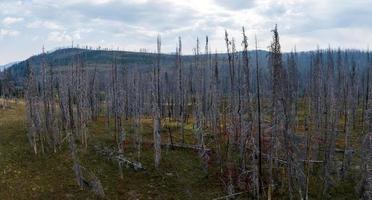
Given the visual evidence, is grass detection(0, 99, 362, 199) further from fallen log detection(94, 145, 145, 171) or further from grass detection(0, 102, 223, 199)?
fallen log detection(94, 145, 145, 171)

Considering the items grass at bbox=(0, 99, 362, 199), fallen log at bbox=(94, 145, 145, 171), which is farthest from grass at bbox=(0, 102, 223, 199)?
fallen log at bbox=(94, 145, 145, 171)

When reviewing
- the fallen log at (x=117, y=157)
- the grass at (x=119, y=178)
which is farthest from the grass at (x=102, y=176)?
the fallen log at (x=117, y=157)

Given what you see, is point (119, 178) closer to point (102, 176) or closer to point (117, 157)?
point (102, 176)

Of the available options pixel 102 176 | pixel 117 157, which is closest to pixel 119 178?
pixel 102 176

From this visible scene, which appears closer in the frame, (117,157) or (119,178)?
(119,178)

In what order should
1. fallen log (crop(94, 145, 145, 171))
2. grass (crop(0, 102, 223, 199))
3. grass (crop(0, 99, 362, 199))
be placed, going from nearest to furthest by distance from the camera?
grass (crop(0, 102, 223, 199)), grass (crop(0, 99, 362, 199)), fallen log (crop(94, 145, 145, 171))

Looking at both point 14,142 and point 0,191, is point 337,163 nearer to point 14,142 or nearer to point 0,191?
point 0,191

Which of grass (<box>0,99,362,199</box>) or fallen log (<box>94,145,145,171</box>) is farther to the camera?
fallen log (<box>94,145,145,171</box>)

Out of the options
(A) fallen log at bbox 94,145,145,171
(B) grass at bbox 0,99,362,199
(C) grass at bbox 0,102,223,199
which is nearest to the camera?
(C) grass at bbox 0,102,223,199

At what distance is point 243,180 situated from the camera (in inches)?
1747

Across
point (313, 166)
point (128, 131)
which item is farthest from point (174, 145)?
point (313, 166)

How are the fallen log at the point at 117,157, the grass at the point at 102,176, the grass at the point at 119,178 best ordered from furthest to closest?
the fallen log at the point at 117,157 → the grass at the point at 119,178 → the grass at the point at 102,176

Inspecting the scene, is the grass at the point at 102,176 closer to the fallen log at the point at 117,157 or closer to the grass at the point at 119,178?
the grass at the point at 119,178

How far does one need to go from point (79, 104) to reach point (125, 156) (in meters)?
11.3
